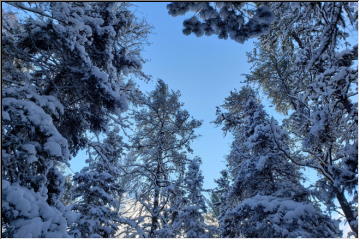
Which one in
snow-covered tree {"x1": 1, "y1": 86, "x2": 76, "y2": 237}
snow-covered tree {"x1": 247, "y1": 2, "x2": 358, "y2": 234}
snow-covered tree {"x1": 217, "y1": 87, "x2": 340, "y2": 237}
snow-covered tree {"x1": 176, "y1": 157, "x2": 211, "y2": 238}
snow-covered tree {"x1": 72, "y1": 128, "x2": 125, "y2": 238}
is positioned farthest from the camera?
snow-covered tree {"x1": 176, "y1": 157, "x2": 211, "y2": 238}

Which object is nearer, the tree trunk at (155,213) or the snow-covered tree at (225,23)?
the snow-covered tree at (225,23)

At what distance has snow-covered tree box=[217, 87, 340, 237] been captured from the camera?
8875 millimetres

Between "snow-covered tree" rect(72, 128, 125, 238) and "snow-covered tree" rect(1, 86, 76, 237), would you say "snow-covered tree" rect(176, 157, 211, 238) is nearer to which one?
"snow-covered tree" rect(72, 128, 125, 238)

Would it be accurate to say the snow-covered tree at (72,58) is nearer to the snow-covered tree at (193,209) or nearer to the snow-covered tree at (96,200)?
the snow-covered tree at (96,200)

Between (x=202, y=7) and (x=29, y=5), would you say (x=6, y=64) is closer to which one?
(x=29, y=5)

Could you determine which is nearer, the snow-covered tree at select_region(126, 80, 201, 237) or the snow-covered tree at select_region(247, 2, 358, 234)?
the snow-covered tree at select_region(247, 2, 358, 234)

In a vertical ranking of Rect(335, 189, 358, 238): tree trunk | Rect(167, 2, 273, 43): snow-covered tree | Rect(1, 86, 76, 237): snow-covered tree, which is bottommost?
Rect(335, 189, 358, 238): tree trunk

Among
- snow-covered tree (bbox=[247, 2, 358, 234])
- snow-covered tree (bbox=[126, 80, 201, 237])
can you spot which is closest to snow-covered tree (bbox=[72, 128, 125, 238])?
snow-covered tree (bbox=[126, 80, 201, 237])

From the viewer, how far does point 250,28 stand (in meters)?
5.04

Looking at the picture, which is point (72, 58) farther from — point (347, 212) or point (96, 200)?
point (347, 212)

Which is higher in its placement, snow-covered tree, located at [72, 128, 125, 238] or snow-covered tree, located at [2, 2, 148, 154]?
snow-covered tree, located at [2, 2, 148, 154]

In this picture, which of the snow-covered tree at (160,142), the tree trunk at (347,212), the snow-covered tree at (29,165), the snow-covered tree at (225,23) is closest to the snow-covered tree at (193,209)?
the snow-covered tree at (160,142)

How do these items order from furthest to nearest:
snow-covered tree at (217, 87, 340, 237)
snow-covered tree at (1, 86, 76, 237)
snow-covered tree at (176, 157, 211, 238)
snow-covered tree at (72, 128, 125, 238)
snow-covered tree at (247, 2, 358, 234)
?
snow-covered tree at (176, 157, 211, 238)
snow-covered tree at (72, 128, 125, 238)
snow-covered tree at (217, 87, 340, 237)
snow-covered tree at (247, 2, 358, 234)
snow-covered tree at (1, 86, 76, 237)

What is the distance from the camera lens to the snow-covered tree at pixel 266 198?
349 inches
